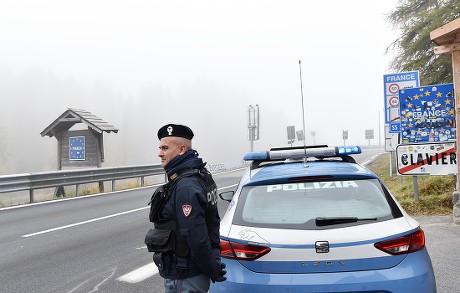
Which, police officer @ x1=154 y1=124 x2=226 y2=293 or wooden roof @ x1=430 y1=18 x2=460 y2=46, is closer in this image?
police officer @ x1=154 y1=124 x2=226 y2=293

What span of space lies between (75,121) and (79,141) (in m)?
0.86

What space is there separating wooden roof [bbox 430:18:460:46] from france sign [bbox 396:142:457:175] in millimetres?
1911

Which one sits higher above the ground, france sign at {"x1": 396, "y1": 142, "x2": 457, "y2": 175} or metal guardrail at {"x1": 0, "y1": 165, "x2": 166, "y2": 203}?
france sign at {"x1": 396, "y1": 142, "x2": 457, "y2": 175}

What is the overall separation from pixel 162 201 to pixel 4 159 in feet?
410

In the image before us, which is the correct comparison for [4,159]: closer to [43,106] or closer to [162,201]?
[43,106]

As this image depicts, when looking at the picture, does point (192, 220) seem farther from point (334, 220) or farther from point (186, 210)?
point (334, 220)

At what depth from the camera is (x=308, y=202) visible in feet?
10.1

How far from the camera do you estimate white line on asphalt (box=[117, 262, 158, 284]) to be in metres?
5.03

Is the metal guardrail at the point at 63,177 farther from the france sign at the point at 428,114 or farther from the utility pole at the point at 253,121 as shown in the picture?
the utility pole at the point at 253,121

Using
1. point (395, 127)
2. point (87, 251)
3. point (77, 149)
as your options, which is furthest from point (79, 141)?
point (395, 127)

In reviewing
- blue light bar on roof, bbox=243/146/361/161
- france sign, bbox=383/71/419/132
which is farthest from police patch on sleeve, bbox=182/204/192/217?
france sign, bbox=383/71/419/132

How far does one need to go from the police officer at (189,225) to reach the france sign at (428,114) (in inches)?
292

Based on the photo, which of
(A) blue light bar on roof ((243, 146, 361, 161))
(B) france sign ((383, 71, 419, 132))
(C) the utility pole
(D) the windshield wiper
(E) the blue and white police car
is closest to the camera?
(E) the blue and white police car

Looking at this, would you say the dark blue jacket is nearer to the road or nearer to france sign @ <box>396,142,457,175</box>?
the road
